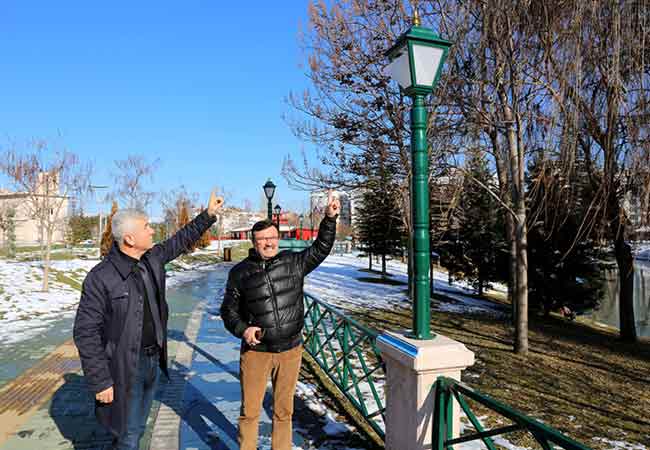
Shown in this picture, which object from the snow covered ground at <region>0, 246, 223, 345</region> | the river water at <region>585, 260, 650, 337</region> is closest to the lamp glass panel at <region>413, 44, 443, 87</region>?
the snow covered ground at <region>0, 246, 223, 345</region>

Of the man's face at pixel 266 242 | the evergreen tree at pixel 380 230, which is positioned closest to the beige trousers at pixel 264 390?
the man's face at pixel 266 242

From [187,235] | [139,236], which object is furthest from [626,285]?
[139,236]

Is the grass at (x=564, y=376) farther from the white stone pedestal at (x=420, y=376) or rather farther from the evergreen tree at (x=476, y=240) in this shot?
the evergreen tree at (x=476, y=240)

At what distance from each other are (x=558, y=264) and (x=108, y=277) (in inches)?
633

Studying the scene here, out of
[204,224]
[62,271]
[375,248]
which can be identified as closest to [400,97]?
[204,224]

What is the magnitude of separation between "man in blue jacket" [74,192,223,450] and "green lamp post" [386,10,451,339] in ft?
5.85

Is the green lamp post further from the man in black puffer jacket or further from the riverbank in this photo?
the riverbank

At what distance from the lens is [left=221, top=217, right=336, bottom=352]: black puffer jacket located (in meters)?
3.07

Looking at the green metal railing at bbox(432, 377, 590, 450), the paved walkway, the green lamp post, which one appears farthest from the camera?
the paved walkway

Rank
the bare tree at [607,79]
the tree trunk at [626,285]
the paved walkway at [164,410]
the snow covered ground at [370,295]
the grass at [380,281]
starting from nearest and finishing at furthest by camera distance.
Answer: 1. the paved walkway at [164,410]
2. the bare tree at [607,79]
3. the tree trunk at [626,285]
4. the snow covered ground at [370,295]
5. the grass at [380,281]

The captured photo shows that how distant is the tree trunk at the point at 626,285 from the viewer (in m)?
11.2

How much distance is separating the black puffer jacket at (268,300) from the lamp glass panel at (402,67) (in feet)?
5.11

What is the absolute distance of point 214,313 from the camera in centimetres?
1044

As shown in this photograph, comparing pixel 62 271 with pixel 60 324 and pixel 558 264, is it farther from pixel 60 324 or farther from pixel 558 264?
pixel 558 264
